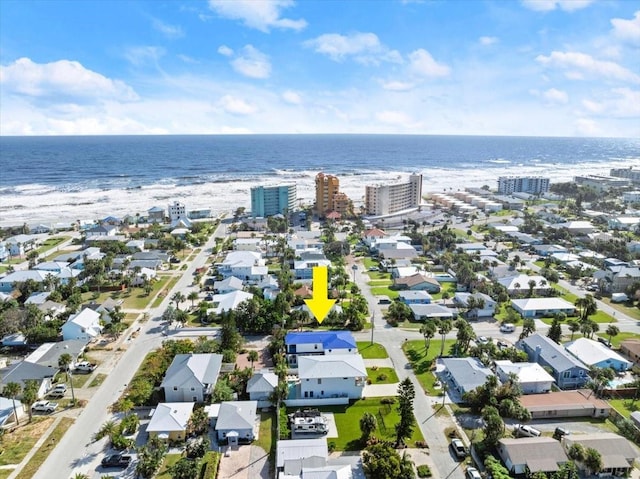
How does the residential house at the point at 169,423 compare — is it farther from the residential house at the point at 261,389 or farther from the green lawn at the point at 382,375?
the green lawn at the point at 382,375

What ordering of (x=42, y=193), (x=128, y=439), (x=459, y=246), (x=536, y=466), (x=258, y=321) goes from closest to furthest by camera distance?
(x=536, y=466), (x=128, y=439), (x=258, y=321), (x=459, y=246), (x=42, y=193)

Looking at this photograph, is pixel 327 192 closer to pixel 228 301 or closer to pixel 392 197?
pixel 392 197

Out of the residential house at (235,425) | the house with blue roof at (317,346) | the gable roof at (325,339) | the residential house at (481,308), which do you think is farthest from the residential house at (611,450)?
the residential house at (481,308)

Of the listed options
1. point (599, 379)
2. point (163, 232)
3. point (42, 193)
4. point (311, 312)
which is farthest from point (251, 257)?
point (42, 193)

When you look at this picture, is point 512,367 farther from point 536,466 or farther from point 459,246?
point 459,246

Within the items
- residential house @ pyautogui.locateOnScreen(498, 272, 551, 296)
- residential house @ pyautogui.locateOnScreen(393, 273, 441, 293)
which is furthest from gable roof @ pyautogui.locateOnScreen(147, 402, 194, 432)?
residential house @ pyautogui.locateOnScreen(498, 272, 551, 296)

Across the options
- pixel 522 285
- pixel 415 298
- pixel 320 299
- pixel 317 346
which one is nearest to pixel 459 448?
pixel 317 346
